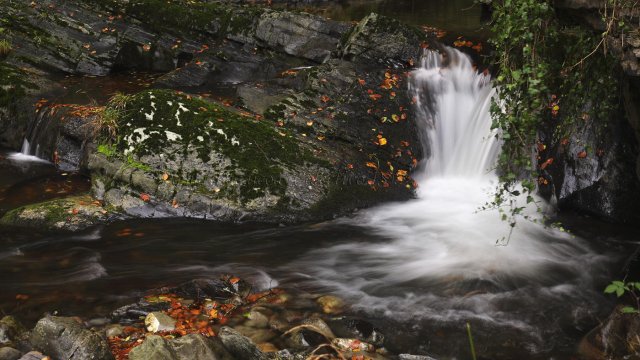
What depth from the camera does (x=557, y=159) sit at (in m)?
7.91

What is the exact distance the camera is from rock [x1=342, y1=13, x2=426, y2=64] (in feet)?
34.3

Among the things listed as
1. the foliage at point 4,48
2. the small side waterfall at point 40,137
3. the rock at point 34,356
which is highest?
Answer: the foliage at point 4,48

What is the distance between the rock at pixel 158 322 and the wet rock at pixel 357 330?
56.3 inches

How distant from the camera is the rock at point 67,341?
3918 millimetres

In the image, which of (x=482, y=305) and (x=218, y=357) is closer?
(x=218, y=357)

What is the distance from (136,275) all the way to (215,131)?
2.56 m

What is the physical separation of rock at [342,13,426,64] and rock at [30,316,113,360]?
7.60 meters

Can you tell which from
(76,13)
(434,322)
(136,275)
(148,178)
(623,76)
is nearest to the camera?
(434,322)

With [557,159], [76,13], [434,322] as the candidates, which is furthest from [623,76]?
[76,13]

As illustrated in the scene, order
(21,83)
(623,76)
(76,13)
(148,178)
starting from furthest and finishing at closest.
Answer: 1. (76,13)
2. (21,83)
3. (148,178)
4. (623,76)

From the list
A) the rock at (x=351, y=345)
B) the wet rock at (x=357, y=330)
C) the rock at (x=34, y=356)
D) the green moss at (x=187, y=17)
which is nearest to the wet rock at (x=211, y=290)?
the wet rock at (x=357, y=330)

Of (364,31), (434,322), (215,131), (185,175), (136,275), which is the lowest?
(136,275)

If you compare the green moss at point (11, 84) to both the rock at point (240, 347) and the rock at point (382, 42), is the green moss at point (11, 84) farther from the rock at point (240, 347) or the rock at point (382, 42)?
the rock at point (240, 347)

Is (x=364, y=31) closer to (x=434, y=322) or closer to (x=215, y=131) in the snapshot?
(x=215, y=131)
